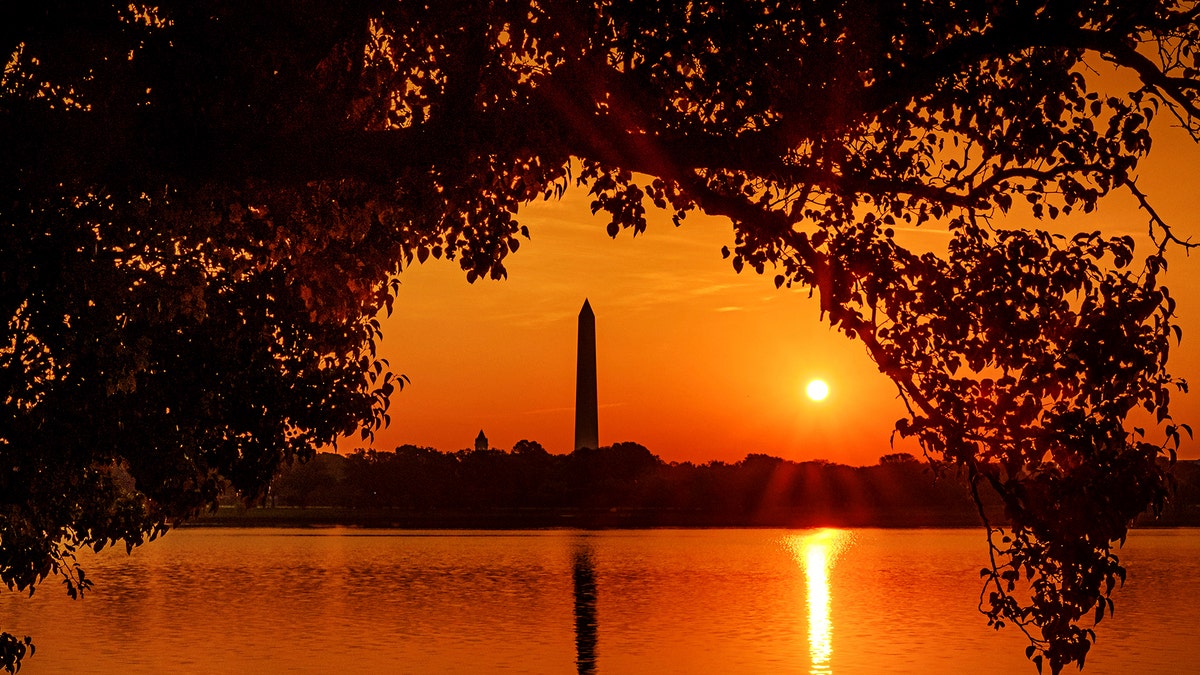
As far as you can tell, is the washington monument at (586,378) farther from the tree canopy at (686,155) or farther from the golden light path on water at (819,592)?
the tree canopy at (686,155)

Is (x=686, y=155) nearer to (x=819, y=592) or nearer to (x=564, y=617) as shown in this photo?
(x=564, y=617)

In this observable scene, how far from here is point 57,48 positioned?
1391 centimetres

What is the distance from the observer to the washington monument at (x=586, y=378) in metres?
112

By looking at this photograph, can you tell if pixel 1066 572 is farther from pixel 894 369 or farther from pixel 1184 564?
pixel 1184 564

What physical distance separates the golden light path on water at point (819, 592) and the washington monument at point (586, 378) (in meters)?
18.7

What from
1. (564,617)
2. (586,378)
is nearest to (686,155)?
(564,617)

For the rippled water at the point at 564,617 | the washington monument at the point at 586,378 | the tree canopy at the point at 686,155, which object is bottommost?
the rippled water at the point at 564,617

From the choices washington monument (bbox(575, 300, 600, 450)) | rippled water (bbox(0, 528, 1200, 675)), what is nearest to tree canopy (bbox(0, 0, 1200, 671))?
rippled water (bbox(0, 528, 1200, 675))

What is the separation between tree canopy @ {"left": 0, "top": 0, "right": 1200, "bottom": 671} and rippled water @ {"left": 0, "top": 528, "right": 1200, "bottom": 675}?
28467 millimetres

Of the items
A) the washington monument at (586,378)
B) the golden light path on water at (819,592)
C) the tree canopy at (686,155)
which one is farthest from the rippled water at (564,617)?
the tree canopy at (686,155)

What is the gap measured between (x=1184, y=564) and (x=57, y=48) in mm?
99284

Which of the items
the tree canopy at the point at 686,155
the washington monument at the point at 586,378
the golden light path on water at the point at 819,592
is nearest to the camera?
the tree canopy at the point at 686,155

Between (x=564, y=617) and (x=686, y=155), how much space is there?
47603 millimetres

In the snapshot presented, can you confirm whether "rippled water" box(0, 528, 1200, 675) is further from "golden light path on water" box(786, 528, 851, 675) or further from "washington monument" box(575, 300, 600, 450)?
"washington monument" box(575, 300, 600, 450)
